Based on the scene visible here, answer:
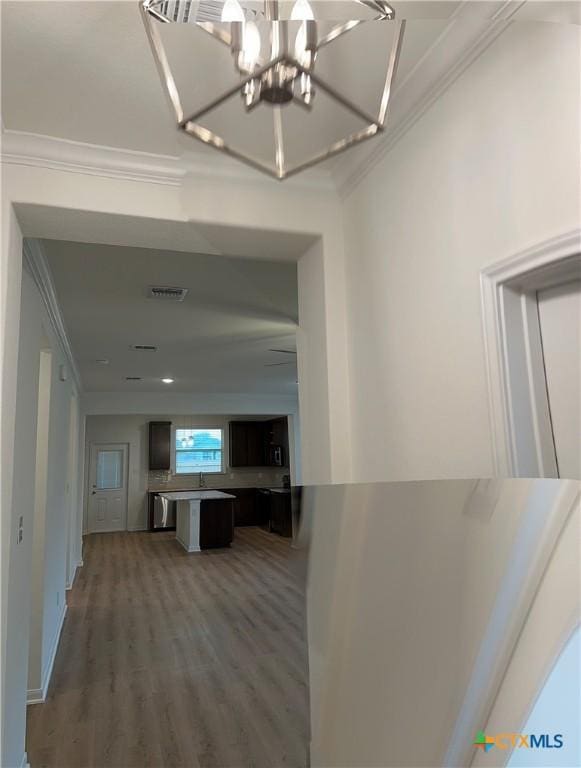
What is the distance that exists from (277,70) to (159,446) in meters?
9.87

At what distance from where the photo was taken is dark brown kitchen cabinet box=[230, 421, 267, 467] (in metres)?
10.8

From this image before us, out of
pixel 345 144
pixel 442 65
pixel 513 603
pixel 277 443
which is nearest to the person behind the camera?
pixel 513 603

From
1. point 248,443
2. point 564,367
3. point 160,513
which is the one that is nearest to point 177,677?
point 564,367

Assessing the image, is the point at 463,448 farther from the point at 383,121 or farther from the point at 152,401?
the point at 152,401

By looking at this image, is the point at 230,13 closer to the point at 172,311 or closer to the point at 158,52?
the point at 158,52

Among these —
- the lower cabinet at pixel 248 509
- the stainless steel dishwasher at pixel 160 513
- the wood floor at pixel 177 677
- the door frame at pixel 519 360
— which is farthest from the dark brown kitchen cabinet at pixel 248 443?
the door frame at pixel 519 360

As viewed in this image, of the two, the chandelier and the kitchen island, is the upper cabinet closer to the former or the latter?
Result: the kitchen island

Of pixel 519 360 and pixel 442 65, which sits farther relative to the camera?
pixel 442 65

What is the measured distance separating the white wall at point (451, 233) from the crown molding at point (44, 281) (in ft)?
4.73

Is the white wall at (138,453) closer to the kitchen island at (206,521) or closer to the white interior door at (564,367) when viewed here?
the kitchen island at (206,521)

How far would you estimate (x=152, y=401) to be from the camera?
854 cm

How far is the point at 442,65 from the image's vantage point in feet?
4.17

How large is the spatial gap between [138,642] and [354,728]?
4039mm

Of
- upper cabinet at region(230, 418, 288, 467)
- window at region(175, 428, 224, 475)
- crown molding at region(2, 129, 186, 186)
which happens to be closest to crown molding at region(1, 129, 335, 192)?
crown molding at region(2, 129, 186, 186)
